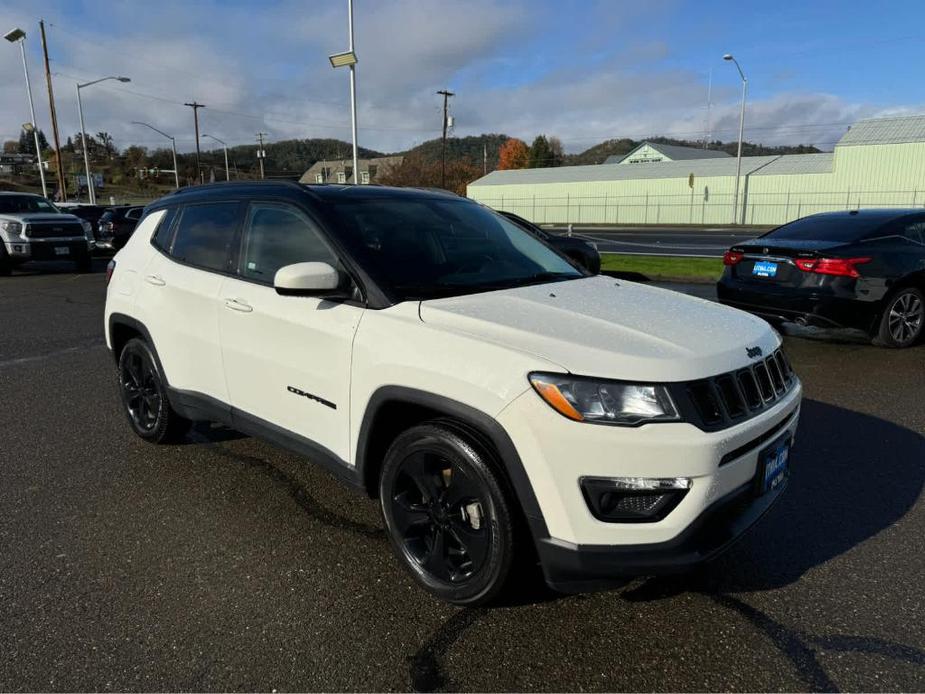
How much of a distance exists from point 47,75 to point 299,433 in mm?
40759

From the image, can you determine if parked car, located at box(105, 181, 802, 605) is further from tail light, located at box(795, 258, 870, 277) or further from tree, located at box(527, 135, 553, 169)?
tree, located at box(527, 135, 553, 169)

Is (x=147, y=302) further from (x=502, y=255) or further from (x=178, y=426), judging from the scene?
(x=502, y=255)

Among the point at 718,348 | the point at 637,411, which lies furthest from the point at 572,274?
the point at 637,411

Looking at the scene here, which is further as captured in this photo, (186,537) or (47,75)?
(47,75)

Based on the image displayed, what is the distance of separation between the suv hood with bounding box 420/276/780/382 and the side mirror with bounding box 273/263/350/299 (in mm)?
449

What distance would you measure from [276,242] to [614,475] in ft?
7.21

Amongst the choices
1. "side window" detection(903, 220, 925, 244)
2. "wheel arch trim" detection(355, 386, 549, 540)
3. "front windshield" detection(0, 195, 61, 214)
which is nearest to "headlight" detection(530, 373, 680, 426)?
"wheel arch trim" detection(355, 386, 549, 540)

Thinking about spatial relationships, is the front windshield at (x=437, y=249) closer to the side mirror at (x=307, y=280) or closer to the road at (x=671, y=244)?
the side mirror at (x=307, y=280)

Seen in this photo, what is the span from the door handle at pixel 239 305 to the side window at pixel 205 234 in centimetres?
29

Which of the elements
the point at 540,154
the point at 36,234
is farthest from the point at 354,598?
the point at 540,154

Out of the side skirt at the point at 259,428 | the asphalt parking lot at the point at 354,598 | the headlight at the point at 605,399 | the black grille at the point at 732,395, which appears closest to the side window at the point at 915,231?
the asphalt parking lot at the point at 354,598

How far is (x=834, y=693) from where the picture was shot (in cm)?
229

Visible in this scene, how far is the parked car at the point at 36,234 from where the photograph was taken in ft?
51.7

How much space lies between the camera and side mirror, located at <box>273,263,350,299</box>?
114 inches
